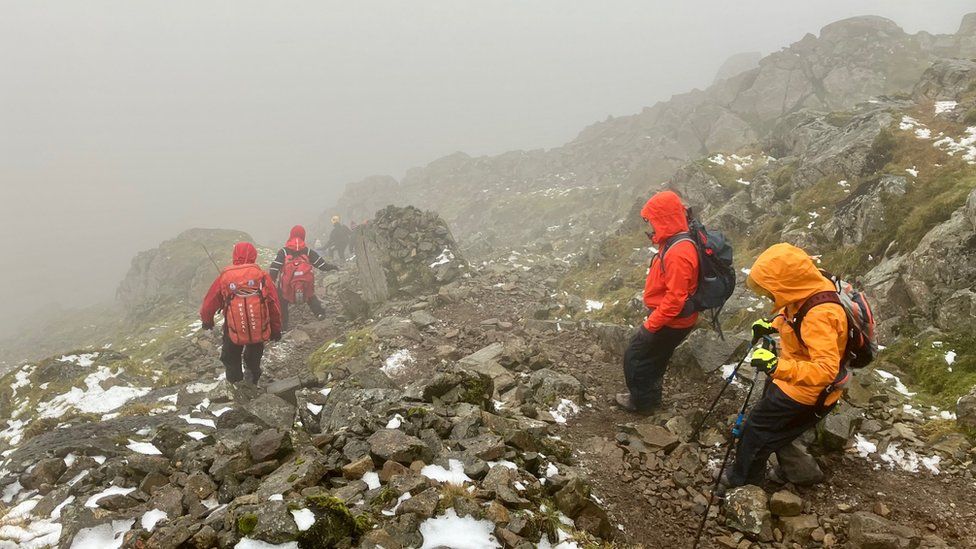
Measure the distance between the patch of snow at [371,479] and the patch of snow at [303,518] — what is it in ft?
3.07

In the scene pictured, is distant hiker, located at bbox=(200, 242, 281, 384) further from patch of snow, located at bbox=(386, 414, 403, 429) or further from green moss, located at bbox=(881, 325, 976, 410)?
green moss, located at bbox=(881, 325, 976, 410)

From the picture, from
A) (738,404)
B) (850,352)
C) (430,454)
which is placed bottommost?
(738,404)

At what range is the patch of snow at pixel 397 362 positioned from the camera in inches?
557

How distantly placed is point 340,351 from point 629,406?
10989 mm

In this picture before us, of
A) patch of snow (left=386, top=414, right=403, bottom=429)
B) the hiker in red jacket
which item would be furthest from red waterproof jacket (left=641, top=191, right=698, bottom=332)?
patch of snow (left=386, top=414, right=403, bottom=429)

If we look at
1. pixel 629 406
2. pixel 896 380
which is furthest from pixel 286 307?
pixel 896 380

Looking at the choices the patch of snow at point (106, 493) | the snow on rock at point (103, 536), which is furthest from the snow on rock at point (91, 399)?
the snow on rock at point (103, 536)

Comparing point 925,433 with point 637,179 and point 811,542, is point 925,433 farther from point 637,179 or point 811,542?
point 637,179

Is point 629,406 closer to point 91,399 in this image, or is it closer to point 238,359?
point 238,359

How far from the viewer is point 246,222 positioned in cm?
13425

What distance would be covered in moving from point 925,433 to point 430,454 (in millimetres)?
7309

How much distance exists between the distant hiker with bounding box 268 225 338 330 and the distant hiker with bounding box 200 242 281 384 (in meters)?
8.02

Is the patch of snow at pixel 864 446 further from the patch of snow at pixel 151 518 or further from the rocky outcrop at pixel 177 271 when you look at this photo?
the rocky outcrop at pixel 177 271

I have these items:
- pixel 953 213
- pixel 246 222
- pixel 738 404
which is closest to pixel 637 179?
pixel 953 213
